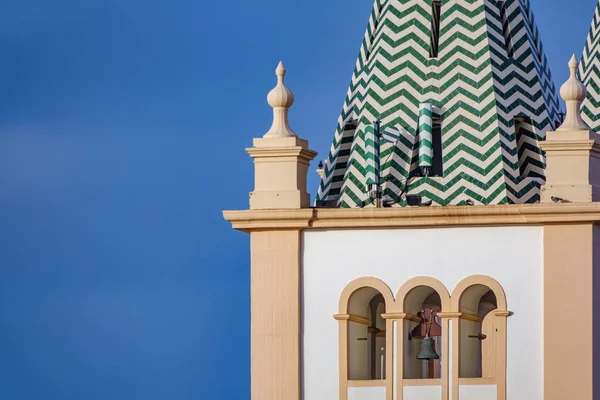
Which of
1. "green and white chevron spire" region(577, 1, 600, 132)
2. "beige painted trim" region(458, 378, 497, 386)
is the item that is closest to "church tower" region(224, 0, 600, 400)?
"beige painted trim" region(458, 378, 497, 386)

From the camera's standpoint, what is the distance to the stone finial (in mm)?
53031

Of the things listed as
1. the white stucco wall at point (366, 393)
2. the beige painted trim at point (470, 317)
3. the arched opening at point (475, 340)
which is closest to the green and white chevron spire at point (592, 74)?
the arched opening at point (475, 340)

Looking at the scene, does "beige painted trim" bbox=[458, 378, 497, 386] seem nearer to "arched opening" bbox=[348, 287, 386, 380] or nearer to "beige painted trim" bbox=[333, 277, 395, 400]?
"beige painted trim" bbox=[333, 277, 395, 400]

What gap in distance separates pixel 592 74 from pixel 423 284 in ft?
23.9

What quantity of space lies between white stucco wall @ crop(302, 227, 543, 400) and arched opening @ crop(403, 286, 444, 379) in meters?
0.62

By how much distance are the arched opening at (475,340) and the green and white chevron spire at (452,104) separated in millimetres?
1696

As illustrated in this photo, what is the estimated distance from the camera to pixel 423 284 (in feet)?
171

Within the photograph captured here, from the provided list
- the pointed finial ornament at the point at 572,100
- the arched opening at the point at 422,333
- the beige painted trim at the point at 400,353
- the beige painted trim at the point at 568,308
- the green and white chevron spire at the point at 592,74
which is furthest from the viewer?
the green and white chevron spire at the point at 592,74

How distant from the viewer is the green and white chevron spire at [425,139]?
5284 centimetres

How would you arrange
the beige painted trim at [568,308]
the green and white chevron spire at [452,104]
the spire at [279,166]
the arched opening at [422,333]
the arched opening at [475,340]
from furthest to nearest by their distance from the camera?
the green and white chevron spire at [452,104] → the spire at [279,166] → the arched opening at [422,333] → the arched opening at [475,340] → the beige painted trim at [568,308]

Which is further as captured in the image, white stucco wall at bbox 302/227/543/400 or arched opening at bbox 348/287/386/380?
arched opening at bbox 348/287/386/380

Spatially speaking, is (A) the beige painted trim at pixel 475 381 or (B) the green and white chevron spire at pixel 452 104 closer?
(A) the beige painted trim at pixel 475 381

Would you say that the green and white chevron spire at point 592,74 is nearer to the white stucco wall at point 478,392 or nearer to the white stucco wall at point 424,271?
the white stucco wall at point 424,271

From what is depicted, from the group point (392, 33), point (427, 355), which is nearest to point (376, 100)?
point (392, 33)
